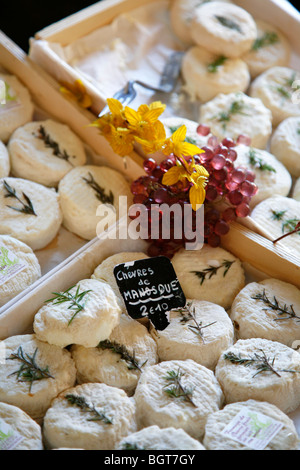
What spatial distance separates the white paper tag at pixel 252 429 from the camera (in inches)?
53.1

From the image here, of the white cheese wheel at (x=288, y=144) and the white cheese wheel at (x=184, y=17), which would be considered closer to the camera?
the white cheese wheel at (x=288, y=144)

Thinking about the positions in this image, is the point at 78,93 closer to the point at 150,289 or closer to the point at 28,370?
the point at 150,289

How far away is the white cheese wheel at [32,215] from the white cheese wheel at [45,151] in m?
0.09

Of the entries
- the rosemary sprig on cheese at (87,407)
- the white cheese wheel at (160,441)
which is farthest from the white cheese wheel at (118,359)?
the white cheese wheel at (160,441)

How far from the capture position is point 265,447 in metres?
1.34

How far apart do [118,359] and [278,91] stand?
65.6 inches

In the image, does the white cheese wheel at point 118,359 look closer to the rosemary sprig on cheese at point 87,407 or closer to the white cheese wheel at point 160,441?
the rosemary sprig on cheese at point 87,407

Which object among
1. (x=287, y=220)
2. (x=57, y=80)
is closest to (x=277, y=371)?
(x=287, y=220)

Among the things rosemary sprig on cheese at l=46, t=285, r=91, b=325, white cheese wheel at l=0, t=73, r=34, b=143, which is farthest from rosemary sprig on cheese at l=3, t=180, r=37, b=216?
rosemary sprig on cheese at l=46, t=285, r=91, b=325

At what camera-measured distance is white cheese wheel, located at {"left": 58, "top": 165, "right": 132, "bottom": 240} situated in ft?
6.69

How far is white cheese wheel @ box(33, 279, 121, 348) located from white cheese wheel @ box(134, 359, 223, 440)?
0.20 m

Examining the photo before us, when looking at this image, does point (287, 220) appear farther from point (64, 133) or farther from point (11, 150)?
point (11, 150)

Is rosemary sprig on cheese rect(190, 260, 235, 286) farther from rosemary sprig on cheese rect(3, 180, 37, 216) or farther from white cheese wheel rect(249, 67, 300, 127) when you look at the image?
white cheese wheel rect(249, 67, 300, 127)

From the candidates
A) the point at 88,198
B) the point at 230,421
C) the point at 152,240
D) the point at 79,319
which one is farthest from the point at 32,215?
the point at 230,421
